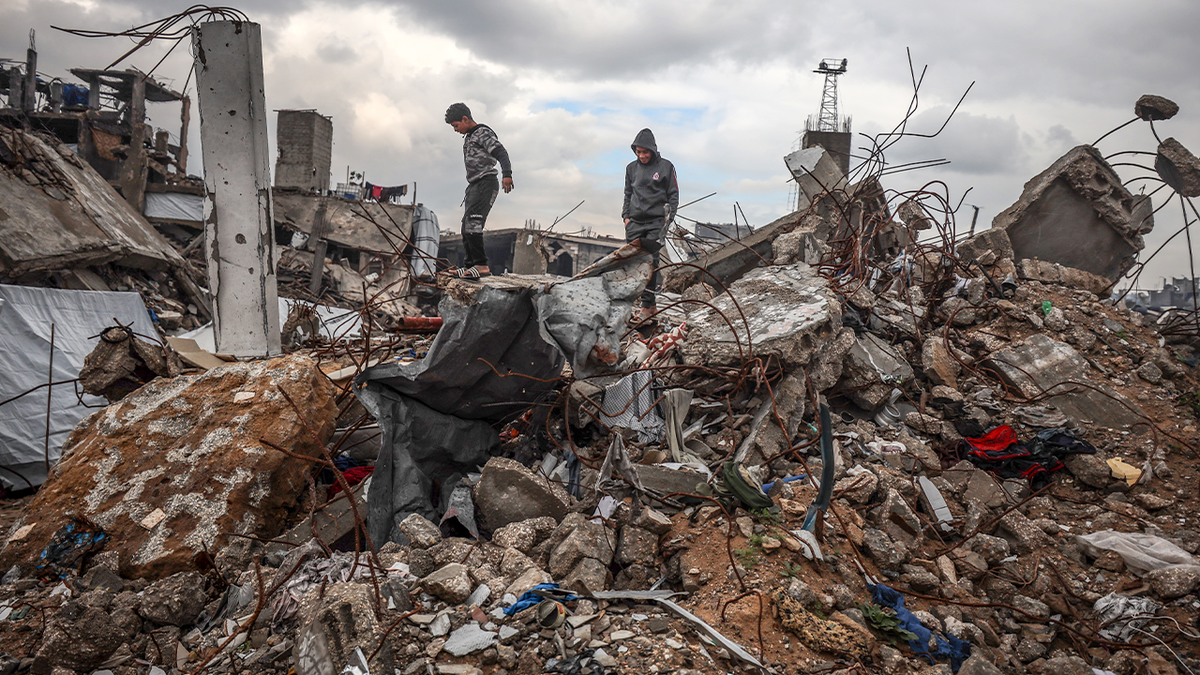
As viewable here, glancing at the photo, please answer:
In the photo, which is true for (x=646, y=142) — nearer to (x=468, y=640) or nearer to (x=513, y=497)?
(x=513, y=497)

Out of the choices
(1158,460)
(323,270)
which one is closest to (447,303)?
(1158,460)

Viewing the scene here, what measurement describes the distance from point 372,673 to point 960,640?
2.36 meters

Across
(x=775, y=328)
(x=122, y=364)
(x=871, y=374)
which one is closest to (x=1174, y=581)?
(x=871, y=374)

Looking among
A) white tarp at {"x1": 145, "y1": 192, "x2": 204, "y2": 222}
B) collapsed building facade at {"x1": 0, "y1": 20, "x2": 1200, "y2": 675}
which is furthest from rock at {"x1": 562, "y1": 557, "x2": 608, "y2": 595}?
white tarp at {"x1": 145, "y1": 192, "x2": 204, "y2": 222}

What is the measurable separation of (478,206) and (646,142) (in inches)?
70.1

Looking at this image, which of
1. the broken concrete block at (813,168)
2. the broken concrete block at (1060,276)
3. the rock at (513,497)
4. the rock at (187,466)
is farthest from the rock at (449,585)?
the broken concrete block at (1060,276)

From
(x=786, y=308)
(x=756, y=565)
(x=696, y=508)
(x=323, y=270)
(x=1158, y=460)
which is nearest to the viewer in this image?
(x=756, y=565)

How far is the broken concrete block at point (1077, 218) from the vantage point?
7.30 metres

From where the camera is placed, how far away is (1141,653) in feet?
8.72

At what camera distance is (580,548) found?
2.51m

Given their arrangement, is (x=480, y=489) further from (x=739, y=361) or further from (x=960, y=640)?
(x=960, y=640)

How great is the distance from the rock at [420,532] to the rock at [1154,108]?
26.1 ft

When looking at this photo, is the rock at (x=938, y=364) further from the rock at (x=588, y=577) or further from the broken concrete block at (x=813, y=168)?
the rock at (x=588, y=577)

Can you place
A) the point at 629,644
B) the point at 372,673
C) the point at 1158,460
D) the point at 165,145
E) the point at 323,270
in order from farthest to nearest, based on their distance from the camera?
1. the point at 165,145
2. the point at 323,270
3. the point at 1158,460
4. the point at 629,644
5. the point at 372,673
